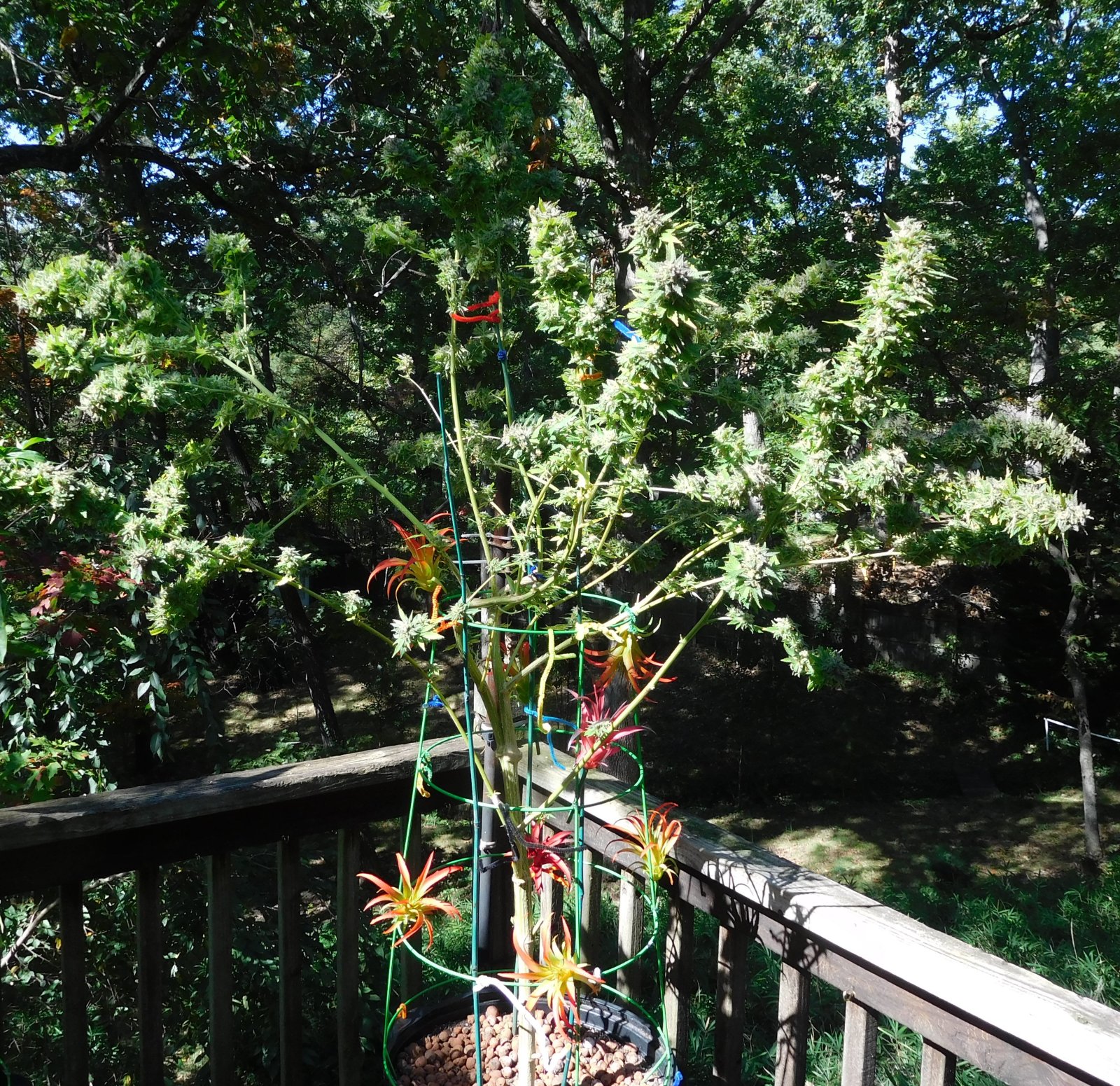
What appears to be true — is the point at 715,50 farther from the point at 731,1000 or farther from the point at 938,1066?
the point at 938,1066

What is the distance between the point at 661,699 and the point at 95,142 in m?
6.95

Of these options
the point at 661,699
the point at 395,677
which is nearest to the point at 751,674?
the point at 661,699

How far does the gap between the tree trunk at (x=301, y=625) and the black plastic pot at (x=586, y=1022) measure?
3.48 m

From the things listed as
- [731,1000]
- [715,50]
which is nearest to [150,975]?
[731,1000]

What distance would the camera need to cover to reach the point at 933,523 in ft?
4.39

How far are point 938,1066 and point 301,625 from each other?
4.80 m

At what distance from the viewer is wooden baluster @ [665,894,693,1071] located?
1.45 metres

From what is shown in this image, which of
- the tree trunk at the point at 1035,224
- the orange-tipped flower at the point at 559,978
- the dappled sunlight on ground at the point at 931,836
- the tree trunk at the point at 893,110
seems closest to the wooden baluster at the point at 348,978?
the orange-tipped flower at the point at 559,978

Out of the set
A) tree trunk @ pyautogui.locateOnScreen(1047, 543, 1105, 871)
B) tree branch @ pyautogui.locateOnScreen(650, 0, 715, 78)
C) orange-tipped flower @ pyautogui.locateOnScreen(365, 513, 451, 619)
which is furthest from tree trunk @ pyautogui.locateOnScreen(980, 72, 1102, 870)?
orange-tipped flower @ pyautogui.locateOnScreen(365, 513, 451, 619)

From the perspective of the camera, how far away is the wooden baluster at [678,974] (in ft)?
4.74

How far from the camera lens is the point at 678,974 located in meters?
1.46

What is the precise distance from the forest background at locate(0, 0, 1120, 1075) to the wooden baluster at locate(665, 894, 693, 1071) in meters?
0.52

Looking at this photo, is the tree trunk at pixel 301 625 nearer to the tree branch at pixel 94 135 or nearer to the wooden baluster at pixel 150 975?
the tree branch at pixel 94 135

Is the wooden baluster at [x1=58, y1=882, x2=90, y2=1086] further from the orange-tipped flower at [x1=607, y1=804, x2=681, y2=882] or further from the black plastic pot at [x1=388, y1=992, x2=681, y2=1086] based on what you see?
the orange-tipped flower at [x1=607, y1=804, x2=681, y2=882]
